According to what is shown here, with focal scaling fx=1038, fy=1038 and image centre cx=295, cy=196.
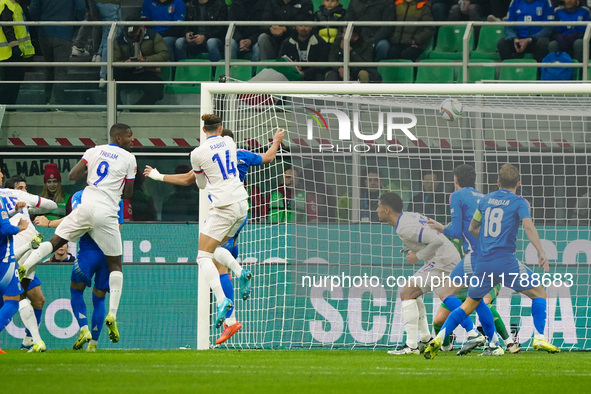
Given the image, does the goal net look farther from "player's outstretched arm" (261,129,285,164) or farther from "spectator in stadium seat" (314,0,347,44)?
"spectator in stadium seat" (314,0,347,44)

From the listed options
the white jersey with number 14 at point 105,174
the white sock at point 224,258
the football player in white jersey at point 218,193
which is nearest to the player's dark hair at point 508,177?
the football player in white jersey at point 218,193

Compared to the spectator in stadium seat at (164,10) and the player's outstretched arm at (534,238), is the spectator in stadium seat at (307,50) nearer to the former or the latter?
the spectator in stadium seat at (164,10)

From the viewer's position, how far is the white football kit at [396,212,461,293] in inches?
438

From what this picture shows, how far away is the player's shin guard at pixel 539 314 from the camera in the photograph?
11109 millimetres

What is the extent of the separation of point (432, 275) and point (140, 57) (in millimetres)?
5606

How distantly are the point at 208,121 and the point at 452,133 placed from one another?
336 centimetres

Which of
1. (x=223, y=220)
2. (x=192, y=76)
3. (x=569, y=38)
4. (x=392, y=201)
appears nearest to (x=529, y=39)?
(x=569, y=38)

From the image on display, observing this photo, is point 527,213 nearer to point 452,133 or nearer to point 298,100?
point 452,133

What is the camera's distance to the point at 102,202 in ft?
34.5

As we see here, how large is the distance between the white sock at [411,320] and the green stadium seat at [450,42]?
184 inches

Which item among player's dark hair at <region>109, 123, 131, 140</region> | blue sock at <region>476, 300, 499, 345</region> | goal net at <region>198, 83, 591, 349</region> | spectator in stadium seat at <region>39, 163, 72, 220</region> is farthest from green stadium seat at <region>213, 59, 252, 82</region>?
blue sock at <region>476, 300, 499, 345</region>

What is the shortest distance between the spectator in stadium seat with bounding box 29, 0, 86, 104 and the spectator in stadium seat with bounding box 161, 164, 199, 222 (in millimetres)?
2039

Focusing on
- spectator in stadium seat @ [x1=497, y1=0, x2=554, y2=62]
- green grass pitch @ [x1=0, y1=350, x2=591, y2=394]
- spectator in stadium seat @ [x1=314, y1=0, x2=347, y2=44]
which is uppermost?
spectator in stadium seat @ [x1=314, y1=0, x2=347, y2=44]

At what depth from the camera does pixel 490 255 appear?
10.8 m
